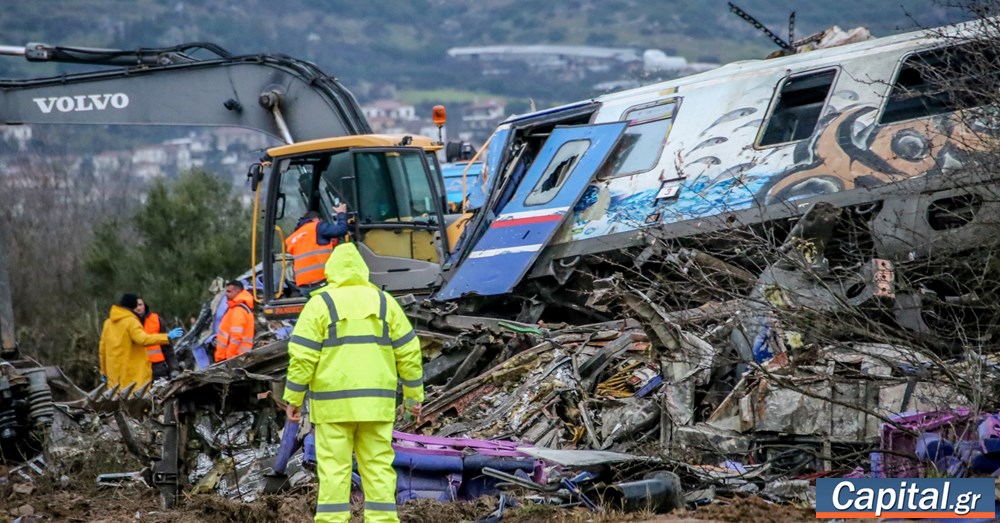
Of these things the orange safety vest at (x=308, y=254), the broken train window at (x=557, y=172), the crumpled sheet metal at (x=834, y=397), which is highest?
the broken train window at (x=557, y=172)

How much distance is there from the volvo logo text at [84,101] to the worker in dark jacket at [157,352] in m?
2.87

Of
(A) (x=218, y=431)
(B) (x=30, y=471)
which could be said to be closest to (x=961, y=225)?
(A) (x=218, y=431)

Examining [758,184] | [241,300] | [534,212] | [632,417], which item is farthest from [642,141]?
[241,300]

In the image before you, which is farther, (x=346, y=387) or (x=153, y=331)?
(x=153, y=331)

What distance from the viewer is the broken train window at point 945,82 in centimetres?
867

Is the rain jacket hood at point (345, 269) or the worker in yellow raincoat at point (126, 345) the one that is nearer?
the rain jacket hood at point (345, 269)

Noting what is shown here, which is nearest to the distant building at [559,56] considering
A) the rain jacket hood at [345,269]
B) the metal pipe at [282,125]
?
the metal pipe at [282,125]

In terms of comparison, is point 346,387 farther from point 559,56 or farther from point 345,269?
point 559,56

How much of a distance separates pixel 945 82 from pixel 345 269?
421 centimetres

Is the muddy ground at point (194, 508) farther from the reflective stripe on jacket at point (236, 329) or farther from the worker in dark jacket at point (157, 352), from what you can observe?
the worker in dark jacket at point (157, 352)

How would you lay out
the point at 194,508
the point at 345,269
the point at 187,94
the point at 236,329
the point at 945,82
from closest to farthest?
the point at 345,269 → the point at 945,82 → the point at 194,508 → the point at 236,329 → the point at 187,94

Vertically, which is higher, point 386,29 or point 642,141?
point 386,29

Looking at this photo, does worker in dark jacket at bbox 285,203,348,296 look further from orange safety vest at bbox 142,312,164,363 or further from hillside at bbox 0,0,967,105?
hillside at bbox 0,0,967,105

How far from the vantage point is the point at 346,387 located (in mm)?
7285
